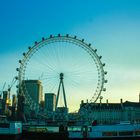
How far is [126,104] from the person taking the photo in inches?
7859

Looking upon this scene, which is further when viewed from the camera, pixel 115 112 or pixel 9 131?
pixel 115 112

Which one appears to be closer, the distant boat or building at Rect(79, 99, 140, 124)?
the distant boat

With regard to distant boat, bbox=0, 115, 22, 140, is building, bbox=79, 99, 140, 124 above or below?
above

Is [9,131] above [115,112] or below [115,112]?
below

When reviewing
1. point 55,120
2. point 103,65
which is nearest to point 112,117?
point 55,120

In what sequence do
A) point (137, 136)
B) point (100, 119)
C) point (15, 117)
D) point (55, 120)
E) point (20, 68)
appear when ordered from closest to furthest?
point (137, 136), point (20, 68), point (55, 120), point (15, 117), point (100, 119)

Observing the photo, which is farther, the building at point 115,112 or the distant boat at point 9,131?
the building at point 115,112

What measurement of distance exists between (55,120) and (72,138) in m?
35.8

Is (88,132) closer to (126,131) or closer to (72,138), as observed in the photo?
(72,138)

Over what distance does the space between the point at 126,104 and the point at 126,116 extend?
7.82m

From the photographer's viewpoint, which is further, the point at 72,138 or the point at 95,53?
the point at 95,53

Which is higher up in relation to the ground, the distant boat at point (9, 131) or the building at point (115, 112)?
the building at point (115, 112)

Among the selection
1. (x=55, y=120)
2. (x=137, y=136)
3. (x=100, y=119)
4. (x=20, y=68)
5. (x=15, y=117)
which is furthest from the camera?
(x=100, y=119)

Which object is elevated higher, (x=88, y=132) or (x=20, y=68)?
(x=20, y=68)
